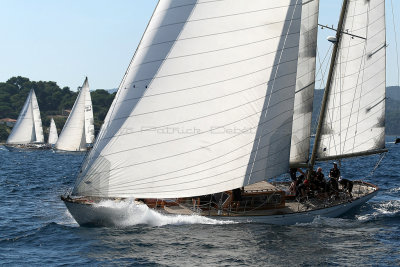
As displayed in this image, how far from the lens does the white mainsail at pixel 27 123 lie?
99.6 meters

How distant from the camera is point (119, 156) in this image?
19531mm

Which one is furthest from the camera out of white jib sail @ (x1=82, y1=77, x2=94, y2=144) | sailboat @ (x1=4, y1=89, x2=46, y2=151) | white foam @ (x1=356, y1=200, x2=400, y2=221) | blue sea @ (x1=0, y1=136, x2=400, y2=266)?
sailboat @ (x1=4, y1=89, x2=46, y2=151)

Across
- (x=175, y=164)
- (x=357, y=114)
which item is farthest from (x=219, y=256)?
(x=357, y=114)

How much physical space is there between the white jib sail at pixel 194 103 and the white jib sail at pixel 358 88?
210 inches

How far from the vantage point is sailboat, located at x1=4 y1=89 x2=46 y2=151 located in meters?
99.6

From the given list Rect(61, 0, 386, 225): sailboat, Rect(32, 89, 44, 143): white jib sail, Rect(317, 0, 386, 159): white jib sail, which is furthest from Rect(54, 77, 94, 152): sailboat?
Rect(61, 0, 386, 225): sailboat

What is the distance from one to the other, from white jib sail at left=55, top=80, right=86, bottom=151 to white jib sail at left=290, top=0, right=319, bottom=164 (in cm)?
6090

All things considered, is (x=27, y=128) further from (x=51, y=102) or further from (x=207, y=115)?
(x=51, y=102)

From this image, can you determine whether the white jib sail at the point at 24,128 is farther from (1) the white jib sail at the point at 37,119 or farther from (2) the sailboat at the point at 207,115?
(2) the sailboat at the point at 207,115

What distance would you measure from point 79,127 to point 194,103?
65412mm

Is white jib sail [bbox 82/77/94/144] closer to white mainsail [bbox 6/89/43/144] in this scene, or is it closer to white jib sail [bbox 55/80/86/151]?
white jib sail [bbox 55/80/86/151]

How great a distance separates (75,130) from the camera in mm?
82812

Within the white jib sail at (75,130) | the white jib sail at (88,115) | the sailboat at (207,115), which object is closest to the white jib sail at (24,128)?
the white jib sail at (75,130)

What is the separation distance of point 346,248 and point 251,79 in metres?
6.94
